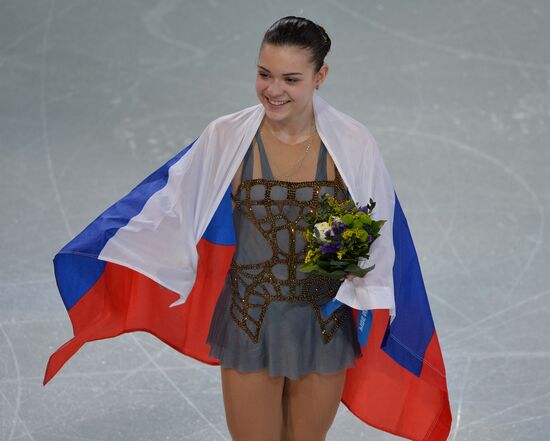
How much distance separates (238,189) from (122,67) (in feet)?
16.0

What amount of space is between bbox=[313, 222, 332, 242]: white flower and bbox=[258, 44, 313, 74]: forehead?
20.5 inches

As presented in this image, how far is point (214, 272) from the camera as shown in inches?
171

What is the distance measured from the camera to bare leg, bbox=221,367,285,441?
4090 mm

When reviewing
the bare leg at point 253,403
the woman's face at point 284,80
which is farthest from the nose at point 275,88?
the bare leg at point 253,403

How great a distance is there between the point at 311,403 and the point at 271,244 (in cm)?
62

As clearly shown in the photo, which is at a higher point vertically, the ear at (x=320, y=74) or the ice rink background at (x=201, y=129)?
the ear at (x=320, y=74)

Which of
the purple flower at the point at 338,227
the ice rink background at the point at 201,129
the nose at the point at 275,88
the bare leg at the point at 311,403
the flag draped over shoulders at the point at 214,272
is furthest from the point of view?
the ice rink background at the point at 201,129

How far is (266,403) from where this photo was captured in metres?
4.12

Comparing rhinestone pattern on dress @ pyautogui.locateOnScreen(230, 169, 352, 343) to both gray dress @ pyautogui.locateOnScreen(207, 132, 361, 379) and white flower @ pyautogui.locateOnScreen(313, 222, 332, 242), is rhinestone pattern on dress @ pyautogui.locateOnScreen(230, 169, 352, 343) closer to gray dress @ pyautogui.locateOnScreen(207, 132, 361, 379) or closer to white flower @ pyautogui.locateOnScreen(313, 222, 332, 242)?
gray dress @ pyautogui.locateOnScreen(207, 132, 361, 379)

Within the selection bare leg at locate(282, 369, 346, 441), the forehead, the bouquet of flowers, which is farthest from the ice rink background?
the forehead

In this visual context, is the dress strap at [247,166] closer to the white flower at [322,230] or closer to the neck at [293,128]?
the neck at [293,128]

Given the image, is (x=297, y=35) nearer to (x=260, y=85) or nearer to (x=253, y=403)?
(x=260, y=85)

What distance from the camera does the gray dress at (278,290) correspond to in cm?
398

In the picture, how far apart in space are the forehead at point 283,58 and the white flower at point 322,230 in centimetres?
52
